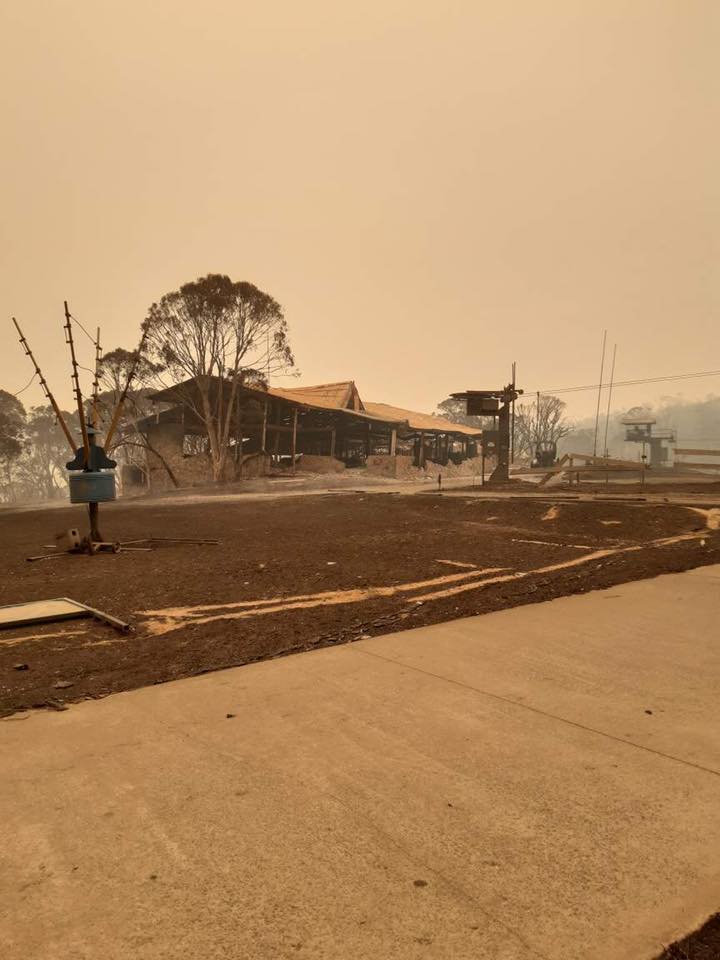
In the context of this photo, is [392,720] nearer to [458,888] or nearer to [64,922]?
[458,888]

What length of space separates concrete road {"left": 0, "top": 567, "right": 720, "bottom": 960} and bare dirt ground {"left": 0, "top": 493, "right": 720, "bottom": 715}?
0.75 metres

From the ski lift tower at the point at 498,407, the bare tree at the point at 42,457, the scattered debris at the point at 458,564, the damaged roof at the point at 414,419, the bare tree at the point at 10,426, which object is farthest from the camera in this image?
the bare tree at the point at 42,457

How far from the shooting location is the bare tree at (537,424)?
7856cm

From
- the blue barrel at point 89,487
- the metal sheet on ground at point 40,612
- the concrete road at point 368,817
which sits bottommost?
the metal sheet on ground at point 40,612

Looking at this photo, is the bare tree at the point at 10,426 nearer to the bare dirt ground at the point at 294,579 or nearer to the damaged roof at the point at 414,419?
the damaged roof at the point at 414,419

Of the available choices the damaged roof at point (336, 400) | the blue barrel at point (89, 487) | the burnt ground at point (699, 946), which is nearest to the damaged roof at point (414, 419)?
the damaged roof at point (336, 400)

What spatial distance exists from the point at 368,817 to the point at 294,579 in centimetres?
481

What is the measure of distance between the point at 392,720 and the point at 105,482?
307 inches

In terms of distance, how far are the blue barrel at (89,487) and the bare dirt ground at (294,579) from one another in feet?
→ 3.00

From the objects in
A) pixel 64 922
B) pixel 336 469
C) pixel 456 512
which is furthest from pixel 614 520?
pixel 336 469

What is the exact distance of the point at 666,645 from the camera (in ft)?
12.6

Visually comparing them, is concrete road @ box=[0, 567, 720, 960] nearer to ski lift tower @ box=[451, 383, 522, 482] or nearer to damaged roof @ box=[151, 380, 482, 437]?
ski lift tower @ box=[451, 383, 522, 482]

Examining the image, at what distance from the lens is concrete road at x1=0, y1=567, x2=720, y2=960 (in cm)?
146

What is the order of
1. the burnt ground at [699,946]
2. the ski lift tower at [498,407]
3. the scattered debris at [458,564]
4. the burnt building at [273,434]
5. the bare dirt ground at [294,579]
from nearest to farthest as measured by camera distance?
the burnt ground at [699,946], the bare dirt ground at [294,579], the scattered debris at [458,564], the ski lift tower at [498,407], the burnt building at [273,434]
